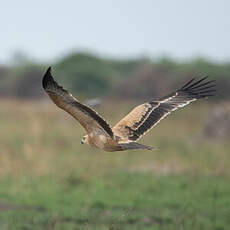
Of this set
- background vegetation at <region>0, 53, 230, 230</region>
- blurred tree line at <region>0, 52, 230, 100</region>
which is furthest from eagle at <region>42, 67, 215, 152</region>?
blurred tree line at <region>0, 52, 230, 100</region>

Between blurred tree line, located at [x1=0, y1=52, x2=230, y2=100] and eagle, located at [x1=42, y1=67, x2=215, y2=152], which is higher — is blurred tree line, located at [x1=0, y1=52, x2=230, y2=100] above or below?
above

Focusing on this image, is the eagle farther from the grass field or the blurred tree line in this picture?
the blurred tree line

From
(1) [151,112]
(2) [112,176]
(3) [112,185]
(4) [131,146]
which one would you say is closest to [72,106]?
(4) [131,146]

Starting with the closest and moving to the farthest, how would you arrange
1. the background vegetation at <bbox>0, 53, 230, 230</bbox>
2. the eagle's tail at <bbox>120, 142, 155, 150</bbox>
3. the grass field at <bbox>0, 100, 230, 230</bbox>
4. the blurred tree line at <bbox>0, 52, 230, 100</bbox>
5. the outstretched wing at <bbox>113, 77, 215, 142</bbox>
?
the eagle's tail at <bbox>120, 142, 155, 150</bbox>, the outstretched wing at <bbox>113, 77, 215, 142</bbox>, the grass field at <bbox>0, 100, 230, 230</bbox>, the background vegetation at <bbox>0, 53, 230, 230</bbox>, the blurred tree line at <bbox>0, 52, 230, 100</bbox>

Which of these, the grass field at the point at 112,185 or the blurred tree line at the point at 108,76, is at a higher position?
the blurred tree line at the point at 108,76

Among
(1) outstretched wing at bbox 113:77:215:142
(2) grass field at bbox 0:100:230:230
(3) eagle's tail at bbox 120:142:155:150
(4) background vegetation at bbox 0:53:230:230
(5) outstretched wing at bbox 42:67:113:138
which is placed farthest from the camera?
(4) background vegetation at bbox 0:53:230:230

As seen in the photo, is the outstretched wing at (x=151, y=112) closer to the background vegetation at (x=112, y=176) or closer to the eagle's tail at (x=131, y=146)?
the eagle's tail at (x=131, y=146)

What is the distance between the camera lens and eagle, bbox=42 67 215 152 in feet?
19.5

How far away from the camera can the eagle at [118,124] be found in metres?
5.96

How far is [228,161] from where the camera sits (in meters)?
13.5

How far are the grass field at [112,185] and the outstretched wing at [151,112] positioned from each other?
3.22ft

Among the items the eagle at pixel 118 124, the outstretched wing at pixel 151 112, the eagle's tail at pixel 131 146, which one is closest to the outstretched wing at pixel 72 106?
the eagle at pixel 118 124

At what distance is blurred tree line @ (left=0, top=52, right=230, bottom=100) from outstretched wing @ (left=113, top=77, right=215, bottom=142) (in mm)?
21308

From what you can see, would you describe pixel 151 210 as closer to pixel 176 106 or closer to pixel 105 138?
pixel 176 106
